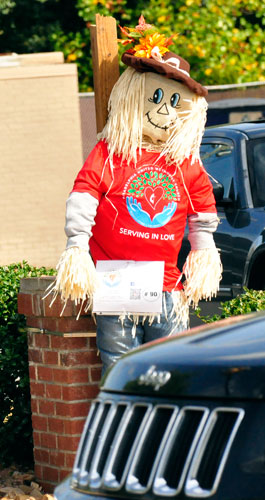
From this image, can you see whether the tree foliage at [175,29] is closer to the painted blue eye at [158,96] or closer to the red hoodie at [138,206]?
the painted blue eye at [158,96]

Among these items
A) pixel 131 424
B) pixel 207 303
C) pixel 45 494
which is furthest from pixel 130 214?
pixel 207 303

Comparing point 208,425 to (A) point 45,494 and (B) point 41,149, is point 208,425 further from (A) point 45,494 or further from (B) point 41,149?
(B) point 41,149

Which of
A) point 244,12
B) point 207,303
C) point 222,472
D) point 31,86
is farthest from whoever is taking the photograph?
point 244,12

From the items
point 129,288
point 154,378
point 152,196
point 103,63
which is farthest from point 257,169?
point 154,378

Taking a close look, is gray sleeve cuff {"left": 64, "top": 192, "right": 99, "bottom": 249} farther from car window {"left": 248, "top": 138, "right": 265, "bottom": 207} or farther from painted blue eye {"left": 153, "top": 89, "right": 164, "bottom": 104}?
car window {"left": 248, "top": 138, "right": 265, "bottom": 207}

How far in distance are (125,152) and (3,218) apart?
11.9m

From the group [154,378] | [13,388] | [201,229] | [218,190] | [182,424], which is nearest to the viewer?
[182,424]

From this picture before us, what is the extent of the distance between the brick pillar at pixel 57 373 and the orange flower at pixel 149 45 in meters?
1.12

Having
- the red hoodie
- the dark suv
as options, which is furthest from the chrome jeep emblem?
the dark suv

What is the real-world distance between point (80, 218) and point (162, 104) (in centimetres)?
65

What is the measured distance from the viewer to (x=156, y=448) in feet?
8.64

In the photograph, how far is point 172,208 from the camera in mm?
4488

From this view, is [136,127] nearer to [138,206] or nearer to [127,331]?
[138,206]

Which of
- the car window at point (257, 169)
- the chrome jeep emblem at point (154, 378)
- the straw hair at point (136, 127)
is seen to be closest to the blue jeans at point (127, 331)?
the straw hair at point (136, 127)
